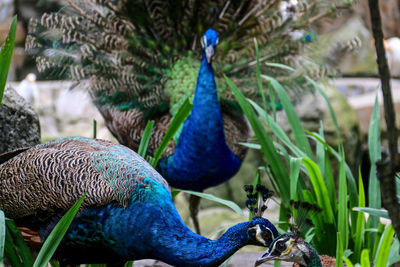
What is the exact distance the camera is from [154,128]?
3.18 m

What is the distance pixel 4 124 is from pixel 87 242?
2.34 feet

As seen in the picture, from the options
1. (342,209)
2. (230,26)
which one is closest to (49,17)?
(230,26)

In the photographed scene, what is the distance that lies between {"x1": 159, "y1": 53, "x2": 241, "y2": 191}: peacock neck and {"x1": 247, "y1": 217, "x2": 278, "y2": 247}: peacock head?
1.27m

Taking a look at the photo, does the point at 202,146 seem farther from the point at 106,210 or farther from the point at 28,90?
the point at 28,90

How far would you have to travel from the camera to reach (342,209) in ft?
6.33

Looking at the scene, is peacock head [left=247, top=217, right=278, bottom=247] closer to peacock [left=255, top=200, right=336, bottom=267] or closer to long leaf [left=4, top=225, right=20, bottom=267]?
peacock [left=255, top=200, right=336, bottom=267]

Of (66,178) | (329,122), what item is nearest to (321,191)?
(66,178)

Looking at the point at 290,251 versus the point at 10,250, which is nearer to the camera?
the point at 290,251

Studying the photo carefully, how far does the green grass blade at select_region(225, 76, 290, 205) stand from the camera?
2078 mm

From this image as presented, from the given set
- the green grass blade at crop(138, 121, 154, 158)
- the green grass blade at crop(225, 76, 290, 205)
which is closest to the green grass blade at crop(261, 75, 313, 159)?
the green grass blade at crop(225, 76, 290, 205)

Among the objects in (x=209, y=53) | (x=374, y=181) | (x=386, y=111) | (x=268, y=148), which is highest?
(x=209, y=53)

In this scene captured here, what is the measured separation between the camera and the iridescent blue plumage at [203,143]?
112 inches

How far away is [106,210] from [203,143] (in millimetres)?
1196

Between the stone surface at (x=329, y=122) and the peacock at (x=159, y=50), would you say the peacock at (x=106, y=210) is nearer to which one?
the peacock at (x=159, y=50)
